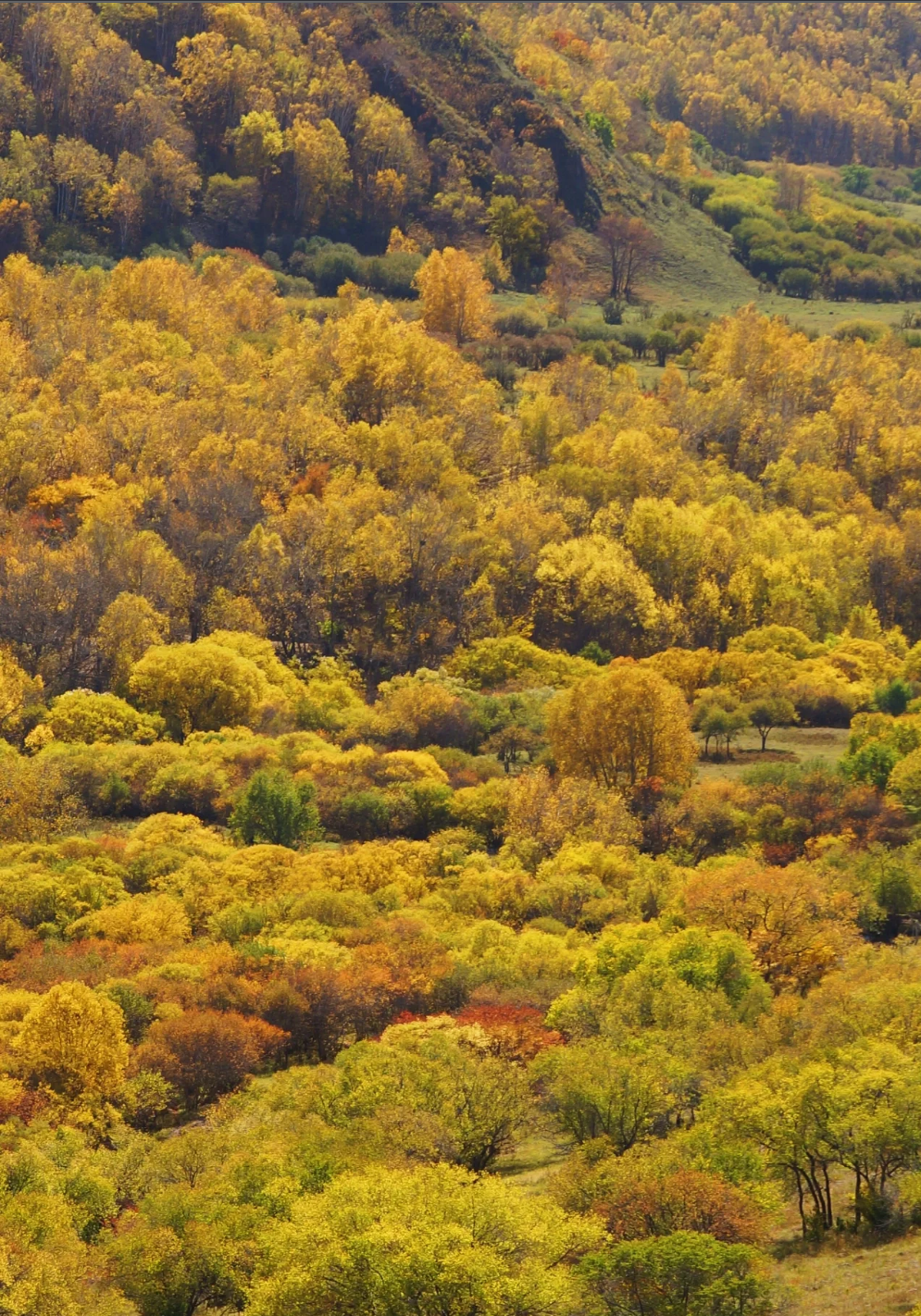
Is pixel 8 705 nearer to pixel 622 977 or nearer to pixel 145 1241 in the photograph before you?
pixel 622 977

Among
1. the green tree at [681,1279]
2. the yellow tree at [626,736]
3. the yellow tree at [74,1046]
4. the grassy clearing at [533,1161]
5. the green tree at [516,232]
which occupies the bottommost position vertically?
the yellow tree at [626,736]

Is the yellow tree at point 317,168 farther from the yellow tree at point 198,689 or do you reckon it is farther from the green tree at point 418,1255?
the green tree at point 418,1255

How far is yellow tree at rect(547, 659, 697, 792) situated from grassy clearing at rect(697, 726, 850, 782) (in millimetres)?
3849

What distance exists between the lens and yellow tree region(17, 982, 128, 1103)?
61625mm

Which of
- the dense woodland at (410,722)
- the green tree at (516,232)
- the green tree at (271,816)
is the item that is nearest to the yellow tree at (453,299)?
the dense woodland at (410,722)

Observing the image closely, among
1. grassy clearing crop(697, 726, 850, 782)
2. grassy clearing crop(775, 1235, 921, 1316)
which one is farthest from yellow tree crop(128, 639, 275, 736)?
grassy clearing crop(775, 1235, 921, 1316)

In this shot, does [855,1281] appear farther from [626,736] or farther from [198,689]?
[198,689]

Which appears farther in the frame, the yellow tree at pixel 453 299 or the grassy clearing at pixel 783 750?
the yellow tree at pixel 453 299

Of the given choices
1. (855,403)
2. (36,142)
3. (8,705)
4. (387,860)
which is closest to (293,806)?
(387,860)

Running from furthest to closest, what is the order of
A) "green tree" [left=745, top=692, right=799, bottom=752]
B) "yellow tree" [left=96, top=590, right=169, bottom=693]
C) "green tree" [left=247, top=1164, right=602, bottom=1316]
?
"green tree" [left=745, top=692, right=799, bottom=752], "yellow tree" [left=96, top=590, right=169, bottom=693], "green tree" [left=247, top=1164, right=602, bottom=1316]

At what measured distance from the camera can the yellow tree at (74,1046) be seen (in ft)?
202

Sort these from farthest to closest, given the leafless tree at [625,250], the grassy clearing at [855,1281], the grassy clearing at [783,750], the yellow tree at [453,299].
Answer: the leafless tree at [625,250]
the yellow tree at [453,299]
the grassy clearing at [783,750]
the grassy clearing at [855,1281]

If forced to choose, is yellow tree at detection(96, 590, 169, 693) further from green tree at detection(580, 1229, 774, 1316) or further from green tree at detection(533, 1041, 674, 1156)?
green tree at detection(580, 1229, 774, 1316)

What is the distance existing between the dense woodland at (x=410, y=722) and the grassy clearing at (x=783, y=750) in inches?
21.5
